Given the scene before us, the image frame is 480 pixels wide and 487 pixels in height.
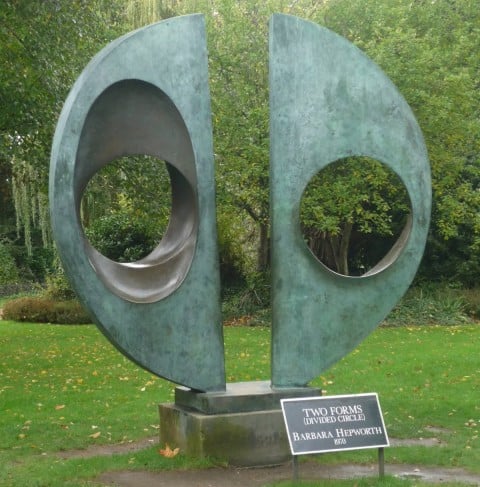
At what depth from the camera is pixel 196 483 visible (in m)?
6.87

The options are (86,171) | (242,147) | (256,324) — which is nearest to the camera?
(86,171)

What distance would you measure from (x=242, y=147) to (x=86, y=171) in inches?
437

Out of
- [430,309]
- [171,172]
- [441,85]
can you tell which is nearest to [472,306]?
[430,309]

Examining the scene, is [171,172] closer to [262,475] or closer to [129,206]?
[262,475]

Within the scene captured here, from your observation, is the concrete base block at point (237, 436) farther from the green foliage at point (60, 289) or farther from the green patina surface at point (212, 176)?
the green foliage at point (60, 289)

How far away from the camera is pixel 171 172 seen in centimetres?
820

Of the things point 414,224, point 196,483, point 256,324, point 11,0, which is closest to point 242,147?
point 256,324

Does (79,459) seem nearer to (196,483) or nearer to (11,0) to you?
(196,483)

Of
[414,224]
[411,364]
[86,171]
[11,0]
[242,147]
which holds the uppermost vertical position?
[11,0]

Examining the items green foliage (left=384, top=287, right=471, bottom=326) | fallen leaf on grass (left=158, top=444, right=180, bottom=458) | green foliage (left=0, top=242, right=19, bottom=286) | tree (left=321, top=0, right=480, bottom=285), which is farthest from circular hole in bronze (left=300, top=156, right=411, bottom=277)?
green foliage (left=0, top=242, right=19, bottom=286)

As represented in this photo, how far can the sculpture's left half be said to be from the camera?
7.15 metres

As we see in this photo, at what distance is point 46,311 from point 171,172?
15026 mm

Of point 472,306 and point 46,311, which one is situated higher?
point 46,311

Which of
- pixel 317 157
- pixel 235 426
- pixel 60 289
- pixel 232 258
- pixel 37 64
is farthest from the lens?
pixel 60 289
